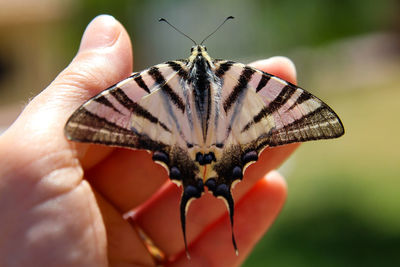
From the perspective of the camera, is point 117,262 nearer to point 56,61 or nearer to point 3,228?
point 3,228

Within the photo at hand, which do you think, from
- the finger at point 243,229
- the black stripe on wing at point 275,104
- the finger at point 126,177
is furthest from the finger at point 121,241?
the black stripe on wing at point 275,104

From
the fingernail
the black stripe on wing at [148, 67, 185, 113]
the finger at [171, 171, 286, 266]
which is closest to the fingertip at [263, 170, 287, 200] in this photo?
the finger at [171, 171, 286, 266]

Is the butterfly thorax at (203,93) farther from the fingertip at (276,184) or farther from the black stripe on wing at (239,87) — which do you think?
the fingertip at (276,184)

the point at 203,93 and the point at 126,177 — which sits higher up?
the point at 203,93

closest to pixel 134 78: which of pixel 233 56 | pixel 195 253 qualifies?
pixel 195 253

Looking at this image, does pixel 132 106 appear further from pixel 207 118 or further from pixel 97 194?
pixel 97 194

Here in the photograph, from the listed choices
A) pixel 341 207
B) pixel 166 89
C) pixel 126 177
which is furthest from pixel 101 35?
pixel 341 207
